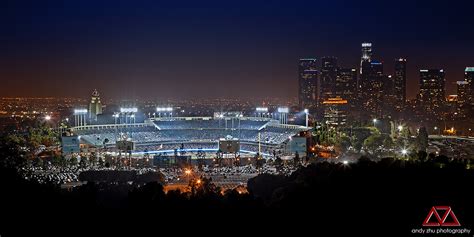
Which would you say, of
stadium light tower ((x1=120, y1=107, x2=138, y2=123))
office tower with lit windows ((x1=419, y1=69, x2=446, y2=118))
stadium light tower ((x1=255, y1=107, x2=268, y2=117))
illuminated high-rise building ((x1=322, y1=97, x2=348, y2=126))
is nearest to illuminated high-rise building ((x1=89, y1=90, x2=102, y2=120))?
stadium light tower ((x1=120, y1=107, x2=138, y2=123))

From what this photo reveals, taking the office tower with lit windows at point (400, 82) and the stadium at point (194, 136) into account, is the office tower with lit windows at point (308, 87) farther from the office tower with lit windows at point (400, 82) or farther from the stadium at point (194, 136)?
the stadium at point (194, 136)

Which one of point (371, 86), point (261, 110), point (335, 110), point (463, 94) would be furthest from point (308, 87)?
point (261, 110)

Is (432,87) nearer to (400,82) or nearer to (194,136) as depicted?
(400,82)

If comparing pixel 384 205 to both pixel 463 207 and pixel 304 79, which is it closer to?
pixel 463 207

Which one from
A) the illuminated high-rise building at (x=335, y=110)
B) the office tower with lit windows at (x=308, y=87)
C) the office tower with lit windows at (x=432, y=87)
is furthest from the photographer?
the office tower with lit windows at (x=308, y=87)

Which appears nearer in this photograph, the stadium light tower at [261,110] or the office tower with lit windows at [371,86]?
the stadium light tower at [261,110]

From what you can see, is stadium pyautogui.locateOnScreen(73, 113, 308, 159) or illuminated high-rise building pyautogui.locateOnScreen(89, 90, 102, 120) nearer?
stadium pyautogui.locateOnScreen(73, 113, 308, 159)

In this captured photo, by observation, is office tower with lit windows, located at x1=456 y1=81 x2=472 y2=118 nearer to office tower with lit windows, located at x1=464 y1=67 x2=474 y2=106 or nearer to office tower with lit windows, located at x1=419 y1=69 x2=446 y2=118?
office tower with lit windows, located at x1=464 y1=67 x2=474 y2=106

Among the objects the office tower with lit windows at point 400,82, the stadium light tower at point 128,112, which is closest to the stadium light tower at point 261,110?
the stadium light tower at point 128,112
